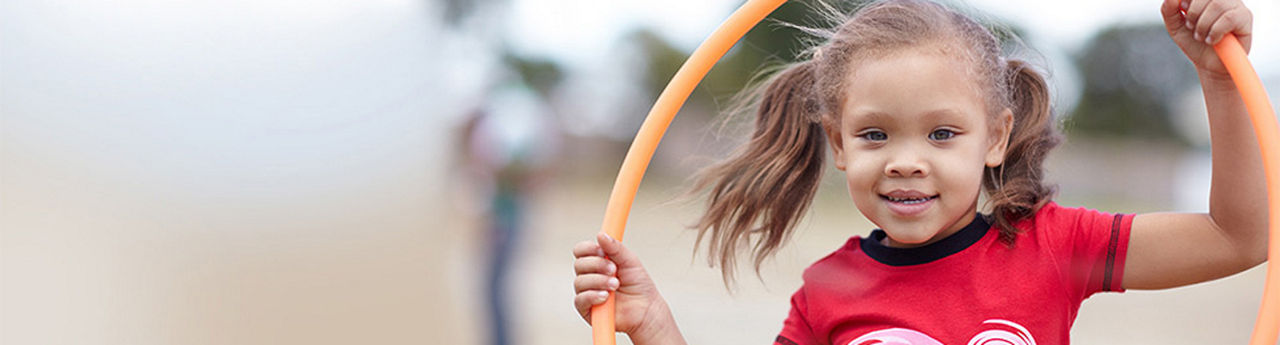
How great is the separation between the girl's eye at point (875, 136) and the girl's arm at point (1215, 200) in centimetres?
26

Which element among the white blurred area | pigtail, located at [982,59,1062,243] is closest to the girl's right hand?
pigtail, located at [982,59,1062,243]

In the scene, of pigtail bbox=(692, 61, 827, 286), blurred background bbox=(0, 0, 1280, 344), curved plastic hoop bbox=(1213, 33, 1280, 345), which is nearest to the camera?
curved plastic hoop bbox=(1213, 33, 1280, 345)

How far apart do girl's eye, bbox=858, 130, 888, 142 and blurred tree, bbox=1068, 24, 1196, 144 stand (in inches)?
70.1

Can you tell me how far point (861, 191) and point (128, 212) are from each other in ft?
7.23

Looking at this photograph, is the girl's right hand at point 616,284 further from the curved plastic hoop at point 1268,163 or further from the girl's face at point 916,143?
the curved plastic hoop at point 1268,163

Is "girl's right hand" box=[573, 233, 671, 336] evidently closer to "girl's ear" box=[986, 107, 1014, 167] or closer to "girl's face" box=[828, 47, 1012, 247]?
"girl's face" box=[828, 47, 1012, 247]

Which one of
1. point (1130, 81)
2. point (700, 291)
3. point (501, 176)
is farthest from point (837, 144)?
point (1130, 81)

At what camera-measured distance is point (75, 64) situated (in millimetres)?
2600

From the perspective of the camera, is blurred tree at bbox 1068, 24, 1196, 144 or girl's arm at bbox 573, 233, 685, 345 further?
blurred tree at bbox 1068, 24, 1196, 144

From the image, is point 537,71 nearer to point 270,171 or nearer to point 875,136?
point 270,171

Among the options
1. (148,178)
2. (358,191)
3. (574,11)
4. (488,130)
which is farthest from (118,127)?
(574,11)

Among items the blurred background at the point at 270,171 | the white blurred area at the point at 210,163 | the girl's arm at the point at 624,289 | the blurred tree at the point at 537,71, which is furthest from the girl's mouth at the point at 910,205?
the blurred tree at the point at 537,71

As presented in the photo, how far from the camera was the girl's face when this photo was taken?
1044mm

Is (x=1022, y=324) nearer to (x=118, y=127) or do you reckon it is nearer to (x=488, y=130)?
(x=488, y=130)
